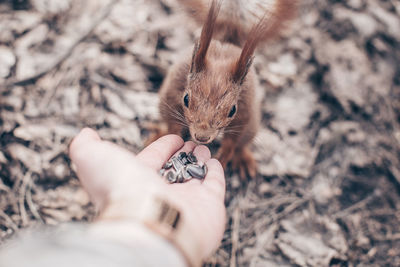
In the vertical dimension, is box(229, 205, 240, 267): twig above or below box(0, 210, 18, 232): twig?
above

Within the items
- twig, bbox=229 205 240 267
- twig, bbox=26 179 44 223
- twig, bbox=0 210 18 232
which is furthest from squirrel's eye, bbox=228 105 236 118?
twig, bbox=0 210 18 232

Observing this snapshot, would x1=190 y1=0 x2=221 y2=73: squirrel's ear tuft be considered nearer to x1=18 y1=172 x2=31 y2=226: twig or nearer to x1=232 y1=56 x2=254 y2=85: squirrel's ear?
x1=232 y1=56 x2=254 y2=85: squirrel's ear

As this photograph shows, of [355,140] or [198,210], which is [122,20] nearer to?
[198,210]

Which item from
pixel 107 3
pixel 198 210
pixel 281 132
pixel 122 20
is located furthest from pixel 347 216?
pixel 107 3

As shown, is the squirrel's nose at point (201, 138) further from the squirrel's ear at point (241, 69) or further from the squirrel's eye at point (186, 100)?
the squirrel's ear at point (241, 69)

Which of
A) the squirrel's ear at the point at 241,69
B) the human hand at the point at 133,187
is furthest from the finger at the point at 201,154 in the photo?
the squirrel's ear at the point at 241,69

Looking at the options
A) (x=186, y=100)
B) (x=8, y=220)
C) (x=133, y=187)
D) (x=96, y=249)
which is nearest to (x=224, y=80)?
(x=186, y=100)
